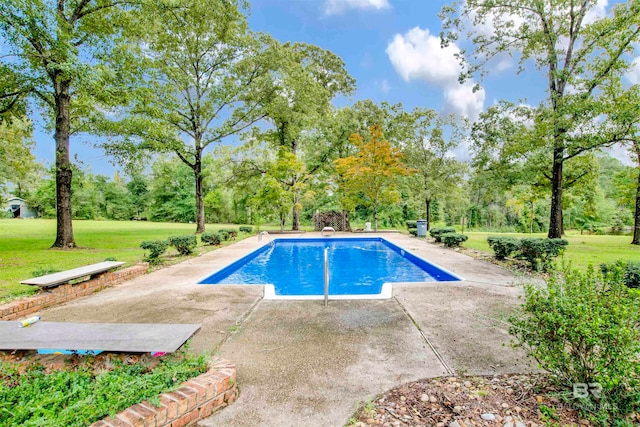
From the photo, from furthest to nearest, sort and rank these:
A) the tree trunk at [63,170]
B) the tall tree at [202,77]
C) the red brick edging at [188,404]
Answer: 1. the tall tree at [202,77]
2. the tree trunk at [63,170]
3. the red brick edging at [188,404]

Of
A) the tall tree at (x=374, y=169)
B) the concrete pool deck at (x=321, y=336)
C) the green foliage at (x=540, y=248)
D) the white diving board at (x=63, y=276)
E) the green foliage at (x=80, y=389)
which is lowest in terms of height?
the concrete pool deck at (x=321, y=336)

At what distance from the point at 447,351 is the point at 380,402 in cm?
102

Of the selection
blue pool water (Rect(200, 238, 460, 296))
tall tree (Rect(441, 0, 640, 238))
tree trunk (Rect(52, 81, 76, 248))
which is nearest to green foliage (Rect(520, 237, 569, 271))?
blue pool water (Rect(200, 238, 460, 296))

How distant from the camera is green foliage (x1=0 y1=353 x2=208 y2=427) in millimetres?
1628

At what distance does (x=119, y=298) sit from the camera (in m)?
4.32

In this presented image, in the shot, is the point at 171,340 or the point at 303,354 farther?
the point at 303,354

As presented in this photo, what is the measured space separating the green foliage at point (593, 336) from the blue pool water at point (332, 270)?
3.90 m

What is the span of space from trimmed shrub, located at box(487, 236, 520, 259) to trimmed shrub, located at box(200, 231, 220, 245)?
8859 millimetres

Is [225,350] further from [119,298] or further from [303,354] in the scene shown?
[119,298]

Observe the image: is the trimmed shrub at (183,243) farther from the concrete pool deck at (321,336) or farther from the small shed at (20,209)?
the small shed at (20,209)

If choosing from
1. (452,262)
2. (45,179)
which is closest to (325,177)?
(452,262)

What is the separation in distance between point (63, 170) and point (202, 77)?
27.0 feet

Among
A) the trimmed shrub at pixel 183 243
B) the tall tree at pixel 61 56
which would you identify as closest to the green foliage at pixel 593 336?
the trimmed shrub at pixel 183 243

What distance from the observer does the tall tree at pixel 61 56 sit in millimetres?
7766
